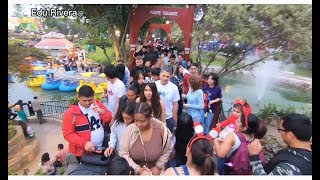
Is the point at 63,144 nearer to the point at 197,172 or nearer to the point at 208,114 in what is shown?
the point at 208,114

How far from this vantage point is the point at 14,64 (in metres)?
2.94

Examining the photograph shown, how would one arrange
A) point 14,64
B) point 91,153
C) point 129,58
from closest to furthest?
point 91,153
point 14,64
point 129,58

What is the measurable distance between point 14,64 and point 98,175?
167 centimetres

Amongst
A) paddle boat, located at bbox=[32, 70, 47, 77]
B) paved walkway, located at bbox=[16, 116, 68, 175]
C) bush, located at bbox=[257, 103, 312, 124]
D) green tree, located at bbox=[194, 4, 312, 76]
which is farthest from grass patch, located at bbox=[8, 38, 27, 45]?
bush, located at bbox=[257, 103, 312, 124]

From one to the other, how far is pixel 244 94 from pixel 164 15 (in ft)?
8.14

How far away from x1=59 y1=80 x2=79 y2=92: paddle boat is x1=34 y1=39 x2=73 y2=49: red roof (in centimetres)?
69

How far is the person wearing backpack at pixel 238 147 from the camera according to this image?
6.60 feet

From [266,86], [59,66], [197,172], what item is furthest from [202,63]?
[197,172]

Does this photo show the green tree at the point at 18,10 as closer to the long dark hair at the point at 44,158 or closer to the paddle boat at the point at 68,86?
the long dark hair at the point at 44,158

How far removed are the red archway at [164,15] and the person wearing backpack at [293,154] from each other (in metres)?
4.39

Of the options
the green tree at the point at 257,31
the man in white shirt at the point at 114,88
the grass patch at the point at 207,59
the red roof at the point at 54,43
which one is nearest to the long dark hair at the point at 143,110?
the man in white shirt at the point at 114,88

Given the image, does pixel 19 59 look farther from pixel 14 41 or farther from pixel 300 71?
pixel 300 71

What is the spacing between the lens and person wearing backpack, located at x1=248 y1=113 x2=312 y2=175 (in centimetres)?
182

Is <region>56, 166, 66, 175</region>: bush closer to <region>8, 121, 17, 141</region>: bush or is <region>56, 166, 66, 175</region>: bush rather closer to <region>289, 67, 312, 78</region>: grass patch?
<region>8, 121, 17, 141</region>: bush
